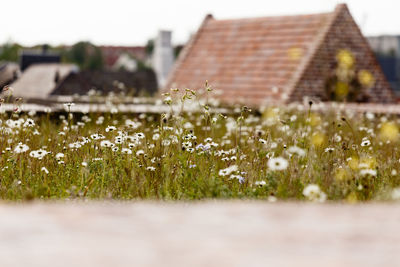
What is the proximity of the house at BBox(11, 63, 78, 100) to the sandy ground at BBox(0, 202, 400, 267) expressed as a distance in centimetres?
3868

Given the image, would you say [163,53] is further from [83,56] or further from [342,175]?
[83,56]

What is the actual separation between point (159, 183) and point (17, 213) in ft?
10.4

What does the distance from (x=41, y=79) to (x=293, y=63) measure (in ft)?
107

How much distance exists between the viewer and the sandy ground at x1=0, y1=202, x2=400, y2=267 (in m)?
1.99

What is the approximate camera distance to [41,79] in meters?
46.3

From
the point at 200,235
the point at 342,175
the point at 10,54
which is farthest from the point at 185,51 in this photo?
the point at 10,54

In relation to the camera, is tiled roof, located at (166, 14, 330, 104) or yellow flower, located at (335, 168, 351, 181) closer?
yellow flower, located at (335, 168, 351, 181)

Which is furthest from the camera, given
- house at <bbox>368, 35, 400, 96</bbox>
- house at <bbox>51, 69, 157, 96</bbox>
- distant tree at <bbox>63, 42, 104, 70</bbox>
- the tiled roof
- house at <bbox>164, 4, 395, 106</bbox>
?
distant tree at <bbox>63, 42, 104, 70</bbox>

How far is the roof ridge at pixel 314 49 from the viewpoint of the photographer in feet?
54.6

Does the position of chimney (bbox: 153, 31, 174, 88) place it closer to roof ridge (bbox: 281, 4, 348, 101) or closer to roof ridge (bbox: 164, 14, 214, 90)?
roof ridge (bbox: 164, 14, 214, 90)

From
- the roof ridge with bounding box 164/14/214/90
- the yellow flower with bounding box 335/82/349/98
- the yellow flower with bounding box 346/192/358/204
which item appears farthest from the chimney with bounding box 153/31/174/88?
the yellow flower with bounding box 346/192/358/204

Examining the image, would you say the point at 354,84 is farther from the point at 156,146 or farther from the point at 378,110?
the point at 156,146

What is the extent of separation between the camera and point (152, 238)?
7.23 feet

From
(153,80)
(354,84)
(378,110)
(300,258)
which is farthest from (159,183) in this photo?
(153,80)
